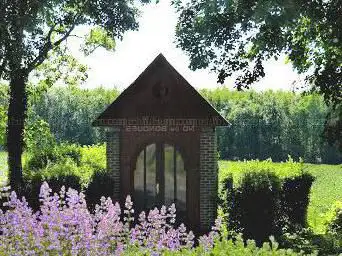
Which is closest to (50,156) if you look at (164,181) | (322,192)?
(164,181)

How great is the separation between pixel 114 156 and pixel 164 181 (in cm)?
178

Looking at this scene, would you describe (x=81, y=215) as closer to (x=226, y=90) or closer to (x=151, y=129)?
(x=151, y=129)

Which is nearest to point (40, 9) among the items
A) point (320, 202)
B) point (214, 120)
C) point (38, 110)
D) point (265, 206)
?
point (214, 120)

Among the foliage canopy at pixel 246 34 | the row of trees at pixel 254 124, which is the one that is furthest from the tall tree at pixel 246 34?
the row of trees at pixel 254 124

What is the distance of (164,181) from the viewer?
19.2 metres

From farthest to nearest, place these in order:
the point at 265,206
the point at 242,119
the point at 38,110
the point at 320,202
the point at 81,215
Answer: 1. the point at 38,110
2. the point at 242,119
3. the point at 320,202
4. the point at 265,206
5. the point at 81,215

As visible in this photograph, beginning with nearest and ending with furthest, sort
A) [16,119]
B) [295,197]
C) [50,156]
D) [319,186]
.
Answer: [295,197] → [16,119] → [50,156] → [319,186]

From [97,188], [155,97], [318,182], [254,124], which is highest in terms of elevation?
[254,124]

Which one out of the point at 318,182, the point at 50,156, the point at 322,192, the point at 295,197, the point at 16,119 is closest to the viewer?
the point at 295,197

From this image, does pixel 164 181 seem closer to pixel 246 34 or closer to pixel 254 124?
pixel 246 34

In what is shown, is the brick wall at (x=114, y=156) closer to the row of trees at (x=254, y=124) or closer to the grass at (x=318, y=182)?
the grass at (x=318, y=182)

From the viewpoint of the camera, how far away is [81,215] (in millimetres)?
7621

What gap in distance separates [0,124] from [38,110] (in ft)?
93.5

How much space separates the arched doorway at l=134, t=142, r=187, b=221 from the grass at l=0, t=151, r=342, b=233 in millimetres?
1519
